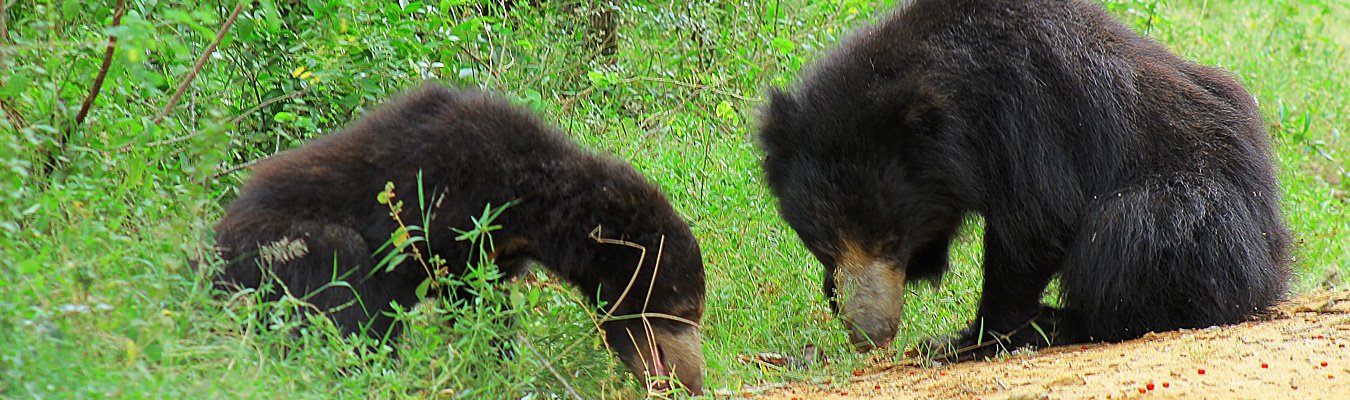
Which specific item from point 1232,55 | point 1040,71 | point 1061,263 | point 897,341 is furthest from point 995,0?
point 1232,55

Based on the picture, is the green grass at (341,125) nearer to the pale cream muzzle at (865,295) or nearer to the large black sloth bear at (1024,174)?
the pale cream muzzle at (865,295)

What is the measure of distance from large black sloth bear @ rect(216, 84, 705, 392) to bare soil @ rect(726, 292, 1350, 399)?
22.0 inches

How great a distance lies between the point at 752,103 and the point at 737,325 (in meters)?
1.84

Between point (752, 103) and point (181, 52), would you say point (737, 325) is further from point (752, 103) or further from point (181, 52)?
point (181, 52)

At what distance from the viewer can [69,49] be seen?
4160mm

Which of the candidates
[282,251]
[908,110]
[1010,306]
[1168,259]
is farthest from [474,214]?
[1168,259]

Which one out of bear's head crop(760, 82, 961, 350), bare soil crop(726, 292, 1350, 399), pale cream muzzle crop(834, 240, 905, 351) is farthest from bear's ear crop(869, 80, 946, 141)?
bare soil crop(726, 292, 1350, 399)

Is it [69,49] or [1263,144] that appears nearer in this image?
[69,49]

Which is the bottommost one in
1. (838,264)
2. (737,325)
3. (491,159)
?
(737,325)

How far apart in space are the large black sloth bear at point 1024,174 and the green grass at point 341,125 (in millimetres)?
367

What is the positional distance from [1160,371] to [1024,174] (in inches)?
41.0

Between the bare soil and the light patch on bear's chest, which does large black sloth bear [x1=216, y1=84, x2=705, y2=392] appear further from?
the bare soil

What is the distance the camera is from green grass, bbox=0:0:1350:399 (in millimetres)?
3104

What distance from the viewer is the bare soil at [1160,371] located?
12.4ft
